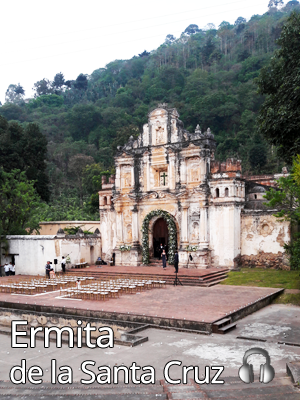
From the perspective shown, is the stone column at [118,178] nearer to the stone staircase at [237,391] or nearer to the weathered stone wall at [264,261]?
the weathered stone wall at [264,261]

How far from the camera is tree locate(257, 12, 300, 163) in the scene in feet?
49.4

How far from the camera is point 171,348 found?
33.0ft

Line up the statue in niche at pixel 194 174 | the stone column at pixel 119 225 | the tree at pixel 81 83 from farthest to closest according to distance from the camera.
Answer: the tree at pixel 81 83, the stone column at pixel 119 225, the statue in niche at pixel 194 174

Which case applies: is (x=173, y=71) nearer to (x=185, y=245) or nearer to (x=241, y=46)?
(x=241, y=46)

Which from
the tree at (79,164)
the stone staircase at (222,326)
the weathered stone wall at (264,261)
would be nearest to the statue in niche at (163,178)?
the weathered stone wall at (264,261)

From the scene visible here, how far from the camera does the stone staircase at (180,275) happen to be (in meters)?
19.4

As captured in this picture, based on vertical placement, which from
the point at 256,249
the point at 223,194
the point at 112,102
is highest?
the point at 112,102

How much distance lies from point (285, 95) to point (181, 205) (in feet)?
32.8

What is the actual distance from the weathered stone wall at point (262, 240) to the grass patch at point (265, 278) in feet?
2.09

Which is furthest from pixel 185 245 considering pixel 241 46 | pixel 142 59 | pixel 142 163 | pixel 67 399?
pixel 142 59

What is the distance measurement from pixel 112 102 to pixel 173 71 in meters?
13.4

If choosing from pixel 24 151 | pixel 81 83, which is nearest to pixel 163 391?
pixel 24 151

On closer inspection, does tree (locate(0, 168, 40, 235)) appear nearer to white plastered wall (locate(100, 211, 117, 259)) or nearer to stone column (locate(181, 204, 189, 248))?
white plastered wall (locate(100, 211, 117, 259))

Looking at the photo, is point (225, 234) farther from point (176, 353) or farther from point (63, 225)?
point (63, 225)
